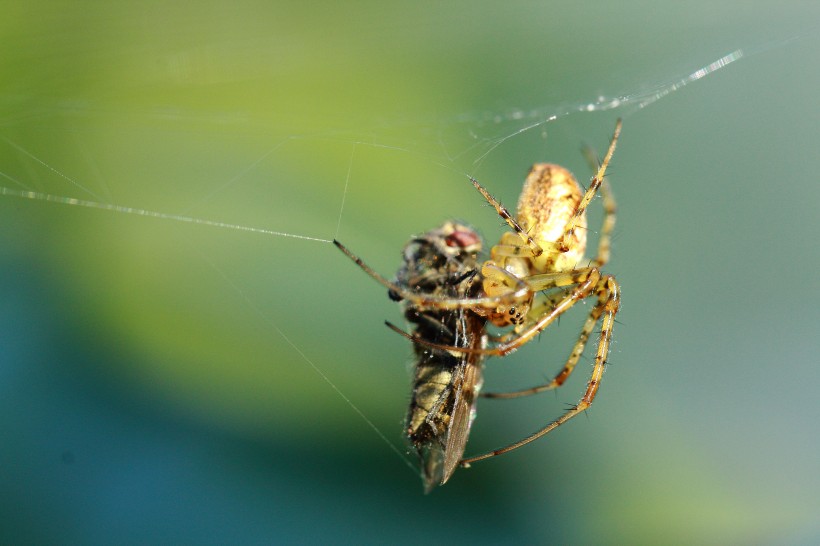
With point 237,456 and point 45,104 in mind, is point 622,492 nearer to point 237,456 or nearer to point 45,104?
point 237,456

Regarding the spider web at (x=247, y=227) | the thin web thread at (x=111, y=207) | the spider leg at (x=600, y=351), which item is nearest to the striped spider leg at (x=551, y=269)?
the spider leg at (x=600, y=351)

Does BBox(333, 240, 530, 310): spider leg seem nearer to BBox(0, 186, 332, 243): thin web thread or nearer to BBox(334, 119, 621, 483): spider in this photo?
BBox(334, 119, 621, 483): spider

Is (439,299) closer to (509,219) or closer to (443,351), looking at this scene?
(443,351)

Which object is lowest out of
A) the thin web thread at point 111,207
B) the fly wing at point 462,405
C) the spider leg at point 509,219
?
the fly wing at point 462,405

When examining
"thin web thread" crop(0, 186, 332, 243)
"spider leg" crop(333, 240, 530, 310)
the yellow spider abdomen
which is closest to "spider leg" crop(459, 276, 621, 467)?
the yellow spider abdomen

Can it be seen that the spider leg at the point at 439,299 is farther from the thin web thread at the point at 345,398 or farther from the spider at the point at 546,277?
the thin web thread at the point at 345,398

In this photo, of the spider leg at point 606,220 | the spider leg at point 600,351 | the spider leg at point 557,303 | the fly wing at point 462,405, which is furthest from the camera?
the spider leg at point 606,220

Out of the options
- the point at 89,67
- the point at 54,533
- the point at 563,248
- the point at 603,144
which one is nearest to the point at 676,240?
the point at 603,144

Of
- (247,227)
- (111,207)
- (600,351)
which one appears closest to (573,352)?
(600,351)
